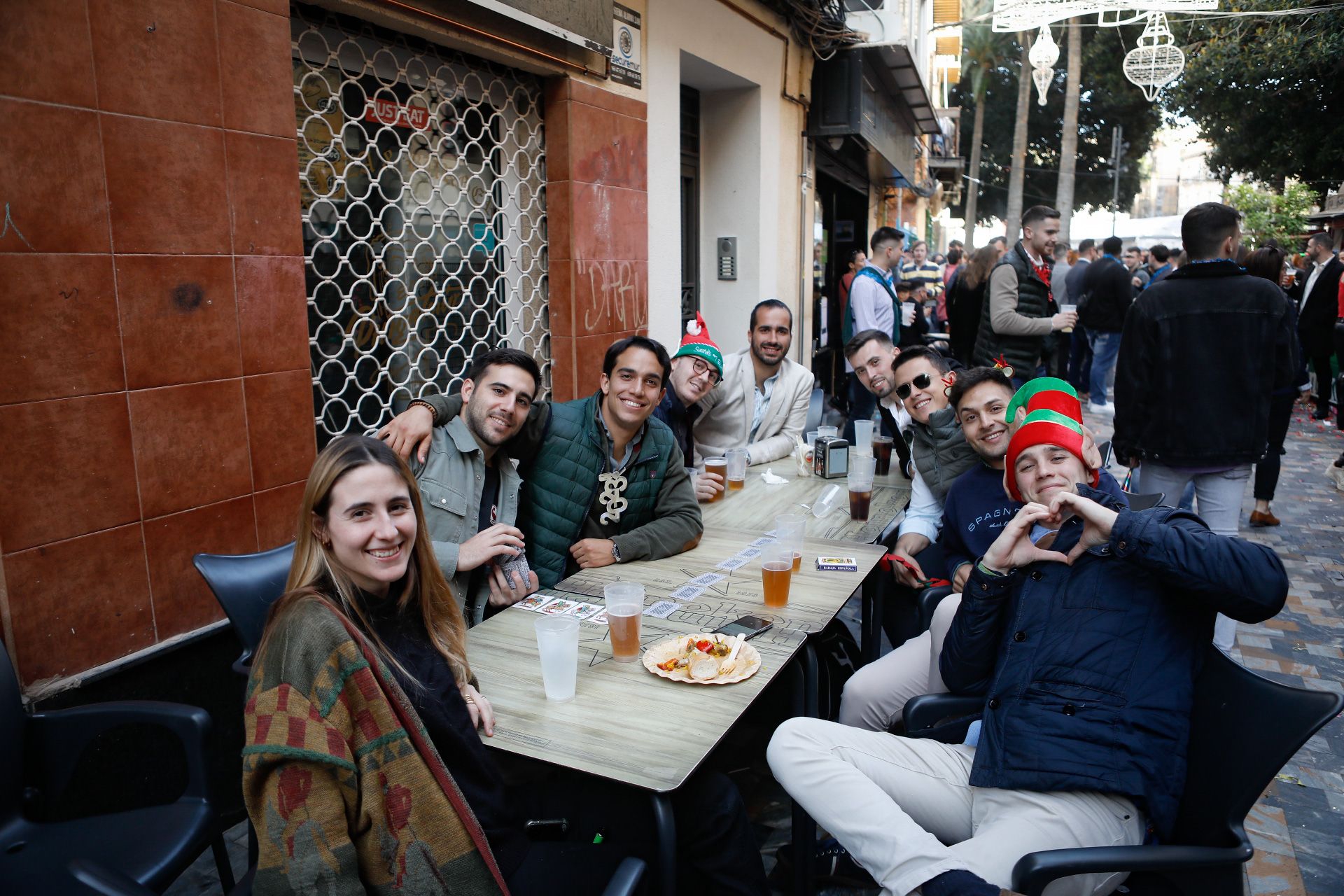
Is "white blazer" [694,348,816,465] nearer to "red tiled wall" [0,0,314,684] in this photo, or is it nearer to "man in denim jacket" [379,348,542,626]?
"man in denim jacket" [379,348,542,626]

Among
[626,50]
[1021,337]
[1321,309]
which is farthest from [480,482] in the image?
[1321,309]

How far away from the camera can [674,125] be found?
6.13 metres

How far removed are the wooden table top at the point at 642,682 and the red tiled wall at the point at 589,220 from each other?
8.13 feet

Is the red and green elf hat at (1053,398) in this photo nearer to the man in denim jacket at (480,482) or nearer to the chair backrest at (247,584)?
the man in denim jacket at (480,482)

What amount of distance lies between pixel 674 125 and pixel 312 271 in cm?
322

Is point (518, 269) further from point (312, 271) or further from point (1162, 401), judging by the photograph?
point (1162, 401)

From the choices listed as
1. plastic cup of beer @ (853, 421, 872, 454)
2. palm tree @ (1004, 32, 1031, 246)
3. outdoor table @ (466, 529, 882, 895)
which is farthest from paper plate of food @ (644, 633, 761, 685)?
palm tree @ (1004, 32, 1031, 246)

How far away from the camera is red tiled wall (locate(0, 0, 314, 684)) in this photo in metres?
2.49

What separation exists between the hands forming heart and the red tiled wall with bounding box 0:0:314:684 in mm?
2570

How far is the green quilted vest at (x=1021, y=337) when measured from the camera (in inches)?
250

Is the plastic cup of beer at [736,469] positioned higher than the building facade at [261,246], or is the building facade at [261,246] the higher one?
the building facade at [261,246]

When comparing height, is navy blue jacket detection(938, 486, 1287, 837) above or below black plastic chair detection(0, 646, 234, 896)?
above

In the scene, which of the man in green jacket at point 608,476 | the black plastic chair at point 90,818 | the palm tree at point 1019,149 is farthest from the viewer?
the palm tree at point 1019,149

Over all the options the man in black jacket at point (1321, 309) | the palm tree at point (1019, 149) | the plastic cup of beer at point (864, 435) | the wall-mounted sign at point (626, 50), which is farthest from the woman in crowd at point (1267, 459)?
the palm tree at point (1019, 149)
